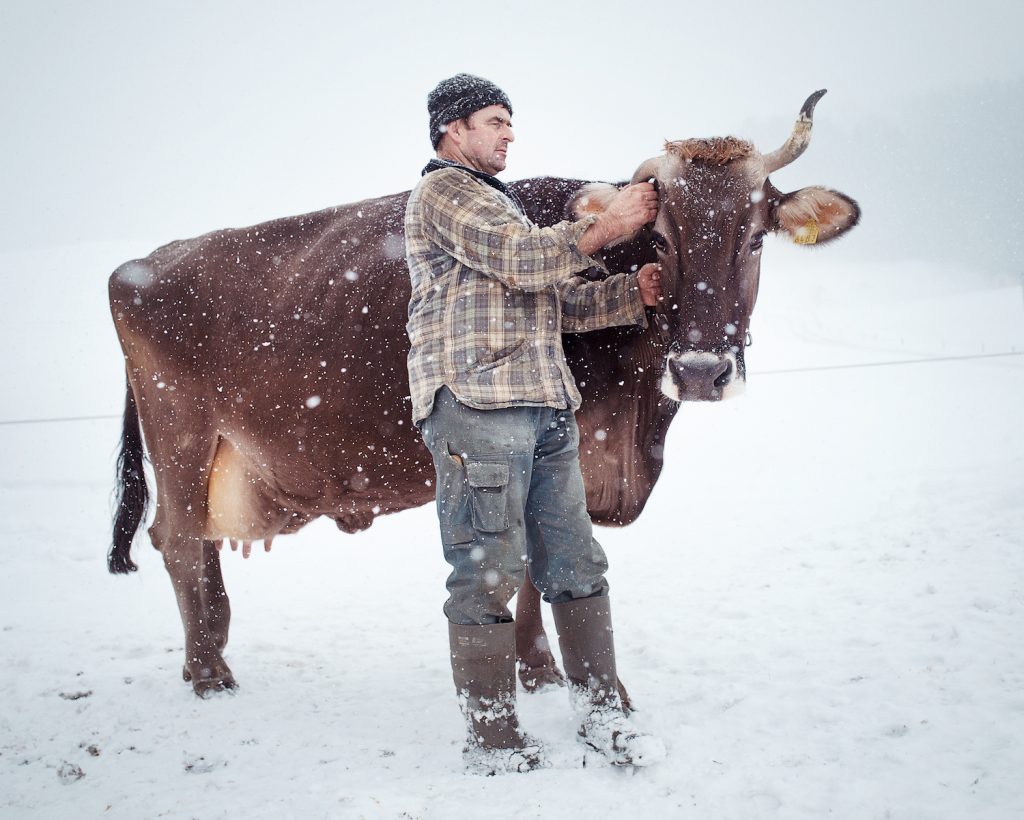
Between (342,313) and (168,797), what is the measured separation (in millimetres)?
2102

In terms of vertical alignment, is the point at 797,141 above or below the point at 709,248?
above

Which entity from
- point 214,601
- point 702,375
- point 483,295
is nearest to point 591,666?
point 702,375

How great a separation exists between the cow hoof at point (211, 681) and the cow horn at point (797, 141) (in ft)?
11.7

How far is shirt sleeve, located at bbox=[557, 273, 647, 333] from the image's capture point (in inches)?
114

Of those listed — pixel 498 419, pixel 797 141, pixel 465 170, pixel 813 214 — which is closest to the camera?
pixel 498 419

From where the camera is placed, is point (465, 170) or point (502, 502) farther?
point (465, 170)

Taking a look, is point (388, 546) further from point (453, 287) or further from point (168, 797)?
point (453, 287)

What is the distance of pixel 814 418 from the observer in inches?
499

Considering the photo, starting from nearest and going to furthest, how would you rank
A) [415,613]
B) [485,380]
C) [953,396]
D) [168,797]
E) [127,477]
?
1. [485,380]
2. [168,797]
3. [127,477]
4. [415,613]
5. [953,396]

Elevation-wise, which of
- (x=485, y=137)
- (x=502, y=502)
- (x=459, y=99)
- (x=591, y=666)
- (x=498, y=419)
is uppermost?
(x=459, y=99)

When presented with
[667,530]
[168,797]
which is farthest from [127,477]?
[667,530]

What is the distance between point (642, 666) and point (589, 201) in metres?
2.21

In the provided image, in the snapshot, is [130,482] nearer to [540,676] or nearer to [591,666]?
[540,676]

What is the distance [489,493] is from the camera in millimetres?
2369
